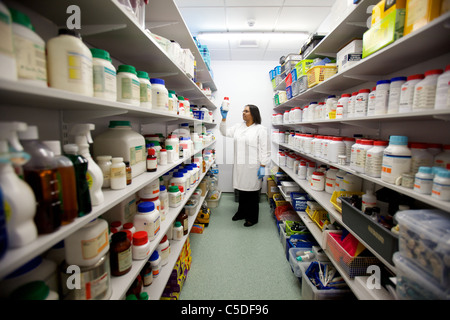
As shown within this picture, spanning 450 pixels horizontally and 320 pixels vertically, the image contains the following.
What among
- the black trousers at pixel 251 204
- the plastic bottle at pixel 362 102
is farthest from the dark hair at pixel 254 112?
the plastic bottle at pixel 362 102

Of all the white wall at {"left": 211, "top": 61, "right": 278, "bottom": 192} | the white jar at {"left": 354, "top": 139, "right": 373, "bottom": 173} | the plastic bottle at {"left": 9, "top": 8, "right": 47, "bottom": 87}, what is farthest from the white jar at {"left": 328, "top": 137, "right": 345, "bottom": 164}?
the white wall at {"left": 211, "top": 61, "right": 278, "bottom": 192}

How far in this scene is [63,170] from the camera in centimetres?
66

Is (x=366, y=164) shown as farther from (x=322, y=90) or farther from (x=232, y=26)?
(x=232, y=26)

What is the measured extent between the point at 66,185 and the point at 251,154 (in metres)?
2.82

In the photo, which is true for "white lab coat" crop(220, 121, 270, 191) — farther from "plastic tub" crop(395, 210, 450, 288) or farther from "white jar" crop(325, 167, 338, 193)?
"plastic tub" crop(395, 210, 450, 288)

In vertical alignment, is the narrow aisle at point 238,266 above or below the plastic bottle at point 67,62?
below

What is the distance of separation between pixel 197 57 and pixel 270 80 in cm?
244

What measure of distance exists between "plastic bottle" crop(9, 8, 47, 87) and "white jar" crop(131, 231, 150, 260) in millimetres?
913

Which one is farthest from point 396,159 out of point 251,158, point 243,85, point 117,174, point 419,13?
point 243,85

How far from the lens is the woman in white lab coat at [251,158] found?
3.30 m

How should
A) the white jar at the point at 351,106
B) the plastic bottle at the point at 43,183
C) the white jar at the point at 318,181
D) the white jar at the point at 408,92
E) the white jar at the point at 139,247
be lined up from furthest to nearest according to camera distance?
the white jar at the point at 318,181
the white jar at the point at 351,106
the white jar at the point at 139,247
the white jar at the point at 408,92
the plastic bottle at the point at 43,183

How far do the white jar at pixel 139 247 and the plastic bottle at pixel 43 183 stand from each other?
622 millimetres

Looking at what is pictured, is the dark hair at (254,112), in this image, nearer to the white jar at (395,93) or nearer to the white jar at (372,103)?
the white jar at (372,103)

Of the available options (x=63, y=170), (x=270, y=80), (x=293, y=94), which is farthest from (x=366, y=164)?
(x=270, y=80)
